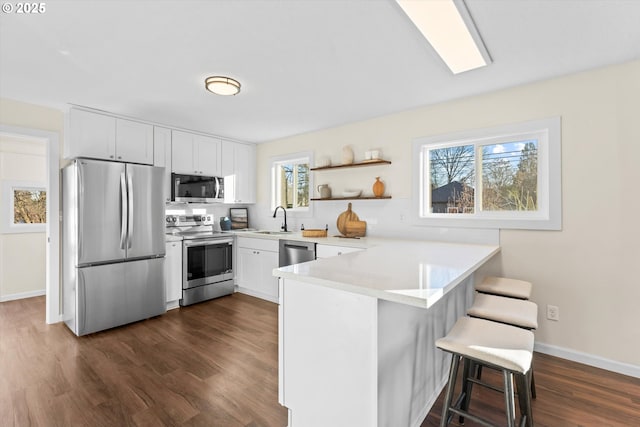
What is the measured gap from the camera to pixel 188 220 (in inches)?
172

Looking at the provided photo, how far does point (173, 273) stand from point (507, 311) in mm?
3596

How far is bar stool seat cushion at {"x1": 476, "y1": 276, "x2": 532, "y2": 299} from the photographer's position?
2.08m

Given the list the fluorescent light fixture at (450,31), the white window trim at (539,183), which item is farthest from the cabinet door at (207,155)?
the fluorescent light fixture at (450,31)

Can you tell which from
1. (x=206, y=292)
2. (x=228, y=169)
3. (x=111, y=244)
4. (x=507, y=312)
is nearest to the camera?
(x=507, y=312)

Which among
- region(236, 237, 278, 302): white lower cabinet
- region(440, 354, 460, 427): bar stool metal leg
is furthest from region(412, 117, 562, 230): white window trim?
region(236, 237, 278, 302): white lower cabinet

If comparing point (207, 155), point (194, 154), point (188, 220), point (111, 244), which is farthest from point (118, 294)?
point (207, 155)

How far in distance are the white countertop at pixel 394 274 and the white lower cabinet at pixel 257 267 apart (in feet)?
6.90

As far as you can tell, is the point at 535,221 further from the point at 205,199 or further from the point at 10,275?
the point at 10,275

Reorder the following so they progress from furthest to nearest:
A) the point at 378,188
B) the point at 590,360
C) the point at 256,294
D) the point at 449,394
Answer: the point at 256,294, the point at 378,188, the point at 590,360, the point at 449,394

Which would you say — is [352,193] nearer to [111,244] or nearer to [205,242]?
[205,242]

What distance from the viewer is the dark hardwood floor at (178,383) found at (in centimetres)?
178

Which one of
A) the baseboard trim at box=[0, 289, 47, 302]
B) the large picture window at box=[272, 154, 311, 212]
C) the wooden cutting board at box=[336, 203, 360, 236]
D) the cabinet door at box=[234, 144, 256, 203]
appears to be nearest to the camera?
the wooden cutting board at box=[336, 203, 360, 236]

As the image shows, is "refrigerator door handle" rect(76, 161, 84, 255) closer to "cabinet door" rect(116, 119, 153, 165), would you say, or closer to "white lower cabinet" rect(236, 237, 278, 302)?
"cabinet door" rect(116, 119, 153, 165)

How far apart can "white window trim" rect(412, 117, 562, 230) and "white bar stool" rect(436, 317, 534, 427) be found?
156cm
